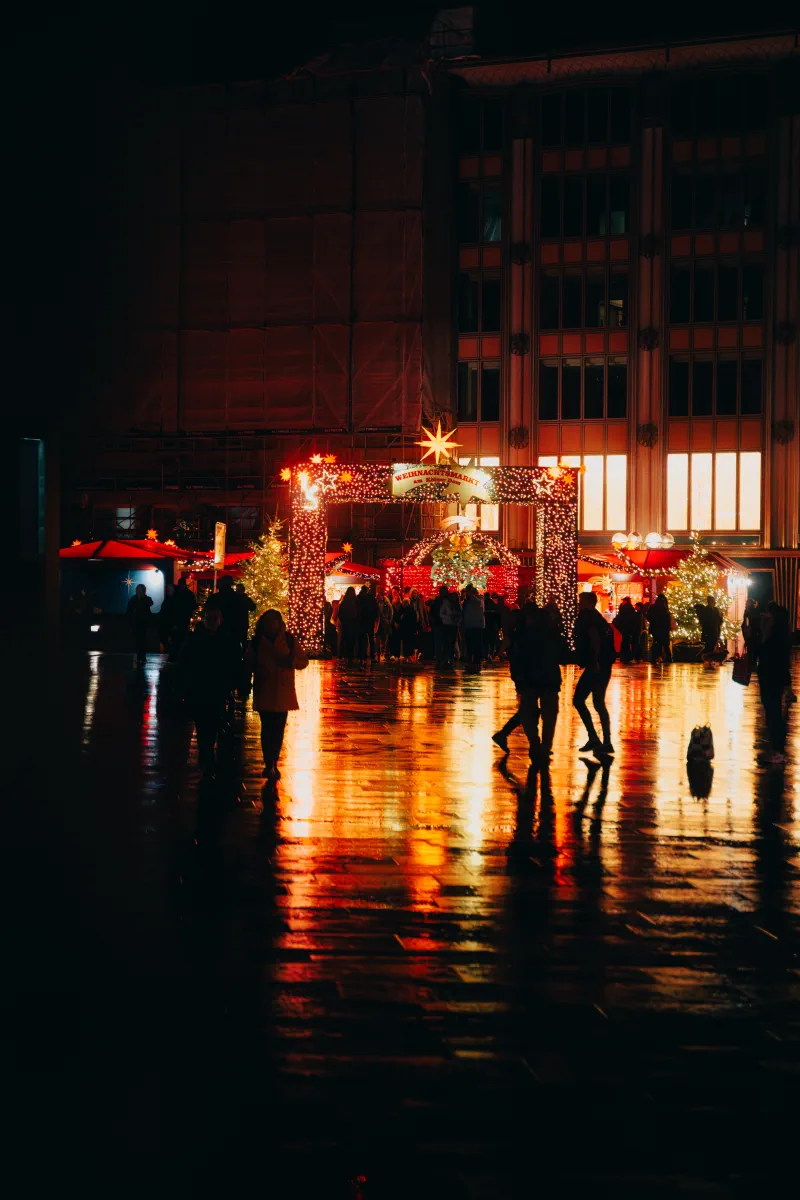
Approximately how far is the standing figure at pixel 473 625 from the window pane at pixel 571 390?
938 inches

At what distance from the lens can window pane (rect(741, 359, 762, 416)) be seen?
52.9m

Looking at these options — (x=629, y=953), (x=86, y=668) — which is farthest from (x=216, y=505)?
(x=629, y=953)

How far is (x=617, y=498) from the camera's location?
53656 mm

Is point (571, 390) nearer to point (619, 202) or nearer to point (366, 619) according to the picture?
point (619, 202)

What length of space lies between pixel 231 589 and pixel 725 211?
1576 inches

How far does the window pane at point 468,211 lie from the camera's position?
2189 inches

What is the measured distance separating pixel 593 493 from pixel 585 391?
3689 millimetres

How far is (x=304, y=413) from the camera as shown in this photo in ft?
171

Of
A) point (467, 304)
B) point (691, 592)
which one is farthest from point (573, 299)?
point (691, 592)

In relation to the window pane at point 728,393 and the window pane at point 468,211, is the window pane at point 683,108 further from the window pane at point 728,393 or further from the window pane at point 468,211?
the window pane at point 728,393

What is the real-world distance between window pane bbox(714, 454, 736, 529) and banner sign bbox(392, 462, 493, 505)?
2074cm

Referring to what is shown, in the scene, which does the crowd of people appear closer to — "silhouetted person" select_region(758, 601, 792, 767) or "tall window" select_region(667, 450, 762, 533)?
"silhouetted person" select_region(758, 601, 792, 767)

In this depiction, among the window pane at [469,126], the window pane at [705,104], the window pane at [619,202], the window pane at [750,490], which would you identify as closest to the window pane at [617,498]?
the window pane at [750,490]

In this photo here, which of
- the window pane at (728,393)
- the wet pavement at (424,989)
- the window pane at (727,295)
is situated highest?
the window pane at (727,295)
